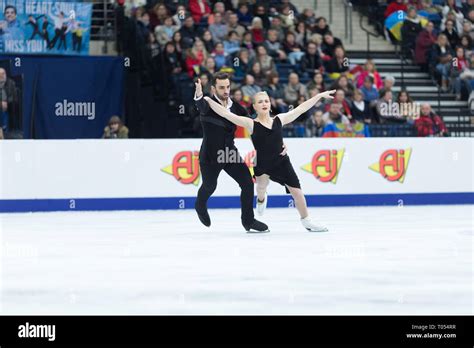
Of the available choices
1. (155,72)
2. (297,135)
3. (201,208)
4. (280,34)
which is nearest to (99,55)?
(155,72)

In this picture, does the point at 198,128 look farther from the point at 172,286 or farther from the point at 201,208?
the point at 172,286

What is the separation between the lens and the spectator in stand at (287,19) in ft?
67.2

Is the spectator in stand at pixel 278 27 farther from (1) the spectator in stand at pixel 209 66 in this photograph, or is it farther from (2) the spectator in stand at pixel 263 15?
(1) the spectator in stand at pixel 209 66

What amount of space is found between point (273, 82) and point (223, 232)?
642 centimetres

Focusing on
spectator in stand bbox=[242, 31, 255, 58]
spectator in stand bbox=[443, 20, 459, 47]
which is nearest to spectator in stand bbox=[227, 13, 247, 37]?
spectator in stand bbox=[242, 31, 255, 58]

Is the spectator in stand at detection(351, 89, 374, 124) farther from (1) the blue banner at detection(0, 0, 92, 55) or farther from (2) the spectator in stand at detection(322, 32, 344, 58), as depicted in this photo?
(1) the blue banner at detection(0, 0, 92, 55)

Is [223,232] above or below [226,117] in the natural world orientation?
below

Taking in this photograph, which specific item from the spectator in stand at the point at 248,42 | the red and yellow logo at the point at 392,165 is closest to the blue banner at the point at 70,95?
the spectator in stand at the point at 248,42

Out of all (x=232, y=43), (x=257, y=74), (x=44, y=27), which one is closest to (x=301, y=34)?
(x=232, y=43)

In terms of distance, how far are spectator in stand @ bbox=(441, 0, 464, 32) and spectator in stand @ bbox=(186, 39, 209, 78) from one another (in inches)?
233

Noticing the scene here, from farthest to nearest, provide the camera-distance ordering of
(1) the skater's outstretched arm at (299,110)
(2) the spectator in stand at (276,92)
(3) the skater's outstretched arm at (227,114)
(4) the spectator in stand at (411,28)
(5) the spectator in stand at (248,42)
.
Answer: (4) the spectator in stand at (411,28) → (5) the spectator in stand at (248,42) → (2) the spectator in stand at (276,92) → (1) the skater's outstretched arm at (299,110) → (3) the skater's outstretched arm at (227,114)

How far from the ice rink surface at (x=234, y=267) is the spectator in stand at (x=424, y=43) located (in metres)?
7.78

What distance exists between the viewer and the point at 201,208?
40.2 feet

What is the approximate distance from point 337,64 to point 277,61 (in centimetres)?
111
